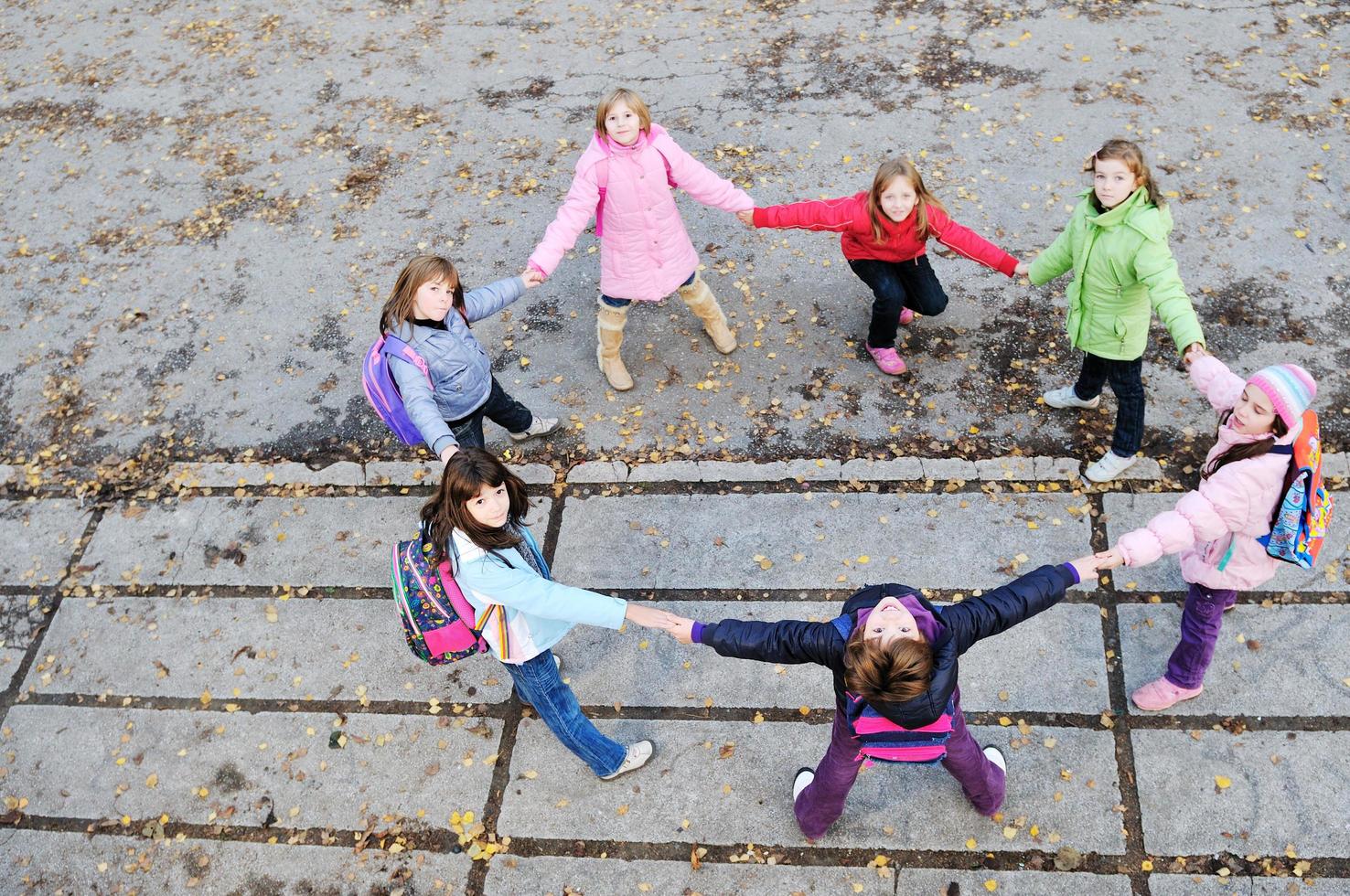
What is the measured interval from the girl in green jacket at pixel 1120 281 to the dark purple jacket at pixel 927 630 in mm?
1629

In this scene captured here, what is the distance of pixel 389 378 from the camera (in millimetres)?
4656

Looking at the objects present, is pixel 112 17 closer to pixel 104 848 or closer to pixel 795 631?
pixel 104 848

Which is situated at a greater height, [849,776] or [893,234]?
[893,234]

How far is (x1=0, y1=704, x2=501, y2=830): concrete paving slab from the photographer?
4.66 metres

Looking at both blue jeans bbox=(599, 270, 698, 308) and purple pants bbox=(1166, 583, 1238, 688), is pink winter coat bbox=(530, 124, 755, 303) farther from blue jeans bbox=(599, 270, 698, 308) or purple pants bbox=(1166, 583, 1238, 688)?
purple pants bbox=(1166, 583, 1238, 688)

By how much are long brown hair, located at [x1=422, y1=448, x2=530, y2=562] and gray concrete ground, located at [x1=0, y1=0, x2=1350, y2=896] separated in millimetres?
1516

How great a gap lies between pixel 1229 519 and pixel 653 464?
308cm

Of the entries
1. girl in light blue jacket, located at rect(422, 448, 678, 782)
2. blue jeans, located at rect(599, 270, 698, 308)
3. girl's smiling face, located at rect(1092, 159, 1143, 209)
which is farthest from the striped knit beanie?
blue jeans, located at rect(599, 270, 698, 308)

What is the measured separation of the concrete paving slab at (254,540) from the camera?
5.63 meters

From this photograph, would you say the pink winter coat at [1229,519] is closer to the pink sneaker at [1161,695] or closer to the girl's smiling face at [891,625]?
the pink sneaker at [1161,695]

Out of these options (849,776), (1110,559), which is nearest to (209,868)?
(849,776)

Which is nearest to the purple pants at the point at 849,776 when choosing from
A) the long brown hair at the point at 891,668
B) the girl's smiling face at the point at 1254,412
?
the long brown hair at the point at 891,668

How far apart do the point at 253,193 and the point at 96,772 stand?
202 inches

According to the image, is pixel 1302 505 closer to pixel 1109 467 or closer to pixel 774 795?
pixel 1109 467
